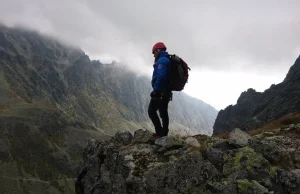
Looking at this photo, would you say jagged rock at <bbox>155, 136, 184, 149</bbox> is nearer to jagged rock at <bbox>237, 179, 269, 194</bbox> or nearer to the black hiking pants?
the black hiking pants

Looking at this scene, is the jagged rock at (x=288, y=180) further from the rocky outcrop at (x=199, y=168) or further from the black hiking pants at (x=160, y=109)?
the black hiking pants at (x=160, y=109)

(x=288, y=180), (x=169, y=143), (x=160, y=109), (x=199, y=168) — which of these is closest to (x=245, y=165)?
(x=288, y=180)

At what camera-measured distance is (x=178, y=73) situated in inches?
560

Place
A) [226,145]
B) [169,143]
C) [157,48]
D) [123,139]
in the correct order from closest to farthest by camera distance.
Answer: [226,145] → [169,143] → [157,48] → [123,139]

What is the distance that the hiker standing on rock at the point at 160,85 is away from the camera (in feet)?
45.4

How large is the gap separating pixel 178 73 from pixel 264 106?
10215 centimetres

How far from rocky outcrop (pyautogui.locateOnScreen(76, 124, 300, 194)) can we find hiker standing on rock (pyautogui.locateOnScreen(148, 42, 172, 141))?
1337 millimetres

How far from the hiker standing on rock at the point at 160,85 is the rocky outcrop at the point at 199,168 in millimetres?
1337

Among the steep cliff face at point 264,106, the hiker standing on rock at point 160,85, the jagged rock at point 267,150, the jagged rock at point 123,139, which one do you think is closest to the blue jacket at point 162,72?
the hiker standing on rock at point 160,85

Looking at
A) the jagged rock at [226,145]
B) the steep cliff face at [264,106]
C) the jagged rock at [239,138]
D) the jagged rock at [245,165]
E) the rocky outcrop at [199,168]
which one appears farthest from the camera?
the steep cliff face at [264,106]

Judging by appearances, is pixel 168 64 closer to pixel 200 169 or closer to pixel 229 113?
pixel 200 169

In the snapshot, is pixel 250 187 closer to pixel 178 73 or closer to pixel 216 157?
pixel 216 157

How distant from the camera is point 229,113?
177500mm

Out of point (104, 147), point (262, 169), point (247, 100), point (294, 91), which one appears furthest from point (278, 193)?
point (247, 100)
